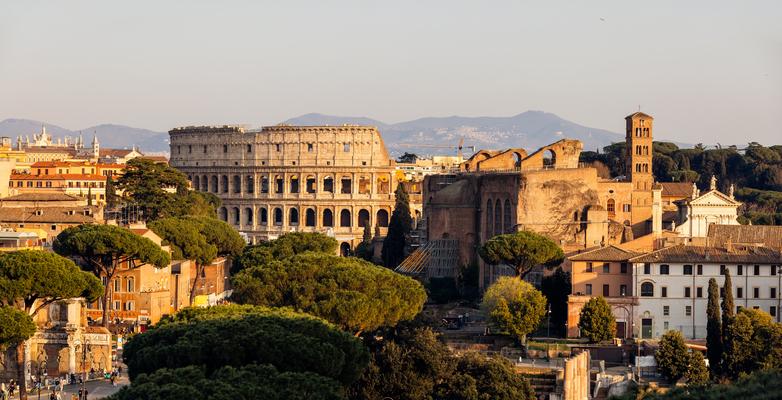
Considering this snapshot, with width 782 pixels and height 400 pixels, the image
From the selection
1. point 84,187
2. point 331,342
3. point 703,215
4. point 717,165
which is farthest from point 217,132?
point 331,342

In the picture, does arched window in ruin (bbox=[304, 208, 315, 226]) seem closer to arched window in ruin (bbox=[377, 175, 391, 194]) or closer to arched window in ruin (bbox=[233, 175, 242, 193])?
arched window in ruin (bbox=[377, 175, 391, 194])

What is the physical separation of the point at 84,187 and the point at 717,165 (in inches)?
Result: 1750

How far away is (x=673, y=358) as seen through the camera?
53156 mm

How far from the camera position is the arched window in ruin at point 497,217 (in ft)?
264

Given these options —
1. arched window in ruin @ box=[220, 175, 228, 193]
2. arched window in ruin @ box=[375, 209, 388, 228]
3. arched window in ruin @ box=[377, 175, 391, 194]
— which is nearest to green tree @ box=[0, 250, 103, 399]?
arched window in ruin @ box=[375, 209, 388, 228]

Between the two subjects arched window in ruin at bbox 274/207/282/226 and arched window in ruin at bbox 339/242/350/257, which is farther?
arched window in ruin at bbox 274/207/282/226

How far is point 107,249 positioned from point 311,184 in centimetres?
7360

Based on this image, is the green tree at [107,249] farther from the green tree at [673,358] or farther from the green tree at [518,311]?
the green tree at [673,358]

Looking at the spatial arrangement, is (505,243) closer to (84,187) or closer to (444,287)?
(444,287)

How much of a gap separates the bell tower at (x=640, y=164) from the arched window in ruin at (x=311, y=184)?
4675 cm

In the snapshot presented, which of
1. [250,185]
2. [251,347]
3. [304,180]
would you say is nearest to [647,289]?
[251,347]

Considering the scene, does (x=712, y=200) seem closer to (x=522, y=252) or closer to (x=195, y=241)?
(x=522, y=252)

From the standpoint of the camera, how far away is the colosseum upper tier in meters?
131

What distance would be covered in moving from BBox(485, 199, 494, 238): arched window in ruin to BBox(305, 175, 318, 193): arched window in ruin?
50841 mm
